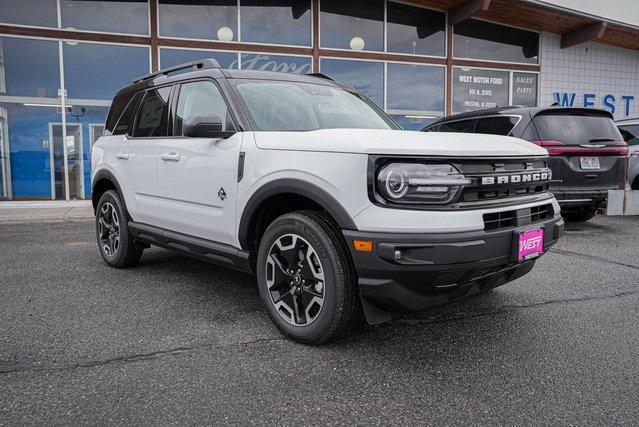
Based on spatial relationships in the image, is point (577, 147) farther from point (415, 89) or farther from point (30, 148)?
point (30, 148)

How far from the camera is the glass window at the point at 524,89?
1392cm

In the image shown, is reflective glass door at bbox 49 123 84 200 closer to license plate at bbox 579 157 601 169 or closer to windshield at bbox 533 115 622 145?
windshield at bbox 533 115 622 145

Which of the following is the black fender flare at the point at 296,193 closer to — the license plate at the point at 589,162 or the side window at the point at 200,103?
the side window at the point at 200,103

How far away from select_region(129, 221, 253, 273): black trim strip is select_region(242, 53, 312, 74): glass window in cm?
811

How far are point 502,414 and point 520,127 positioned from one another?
5.13 m

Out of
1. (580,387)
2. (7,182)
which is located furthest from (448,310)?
(7,182)

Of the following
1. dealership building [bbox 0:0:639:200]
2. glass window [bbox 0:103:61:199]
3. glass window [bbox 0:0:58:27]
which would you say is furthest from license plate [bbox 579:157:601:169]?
glass window [bbox 0:0:58:27]

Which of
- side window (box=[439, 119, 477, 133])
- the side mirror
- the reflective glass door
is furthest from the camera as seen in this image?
the reflective glass door

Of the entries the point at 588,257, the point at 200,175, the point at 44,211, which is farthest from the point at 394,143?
the point at 44,211

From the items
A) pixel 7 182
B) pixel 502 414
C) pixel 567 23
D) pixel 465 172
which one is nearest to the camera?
pixel 502 414

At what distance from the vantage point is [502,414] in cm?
217

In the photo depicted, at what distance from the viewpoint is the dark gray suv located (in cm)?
638

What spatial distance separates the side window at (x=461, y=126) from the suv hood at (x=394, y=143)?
422cm

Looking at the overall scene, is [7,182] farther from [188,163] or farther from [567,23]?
[567,23]
